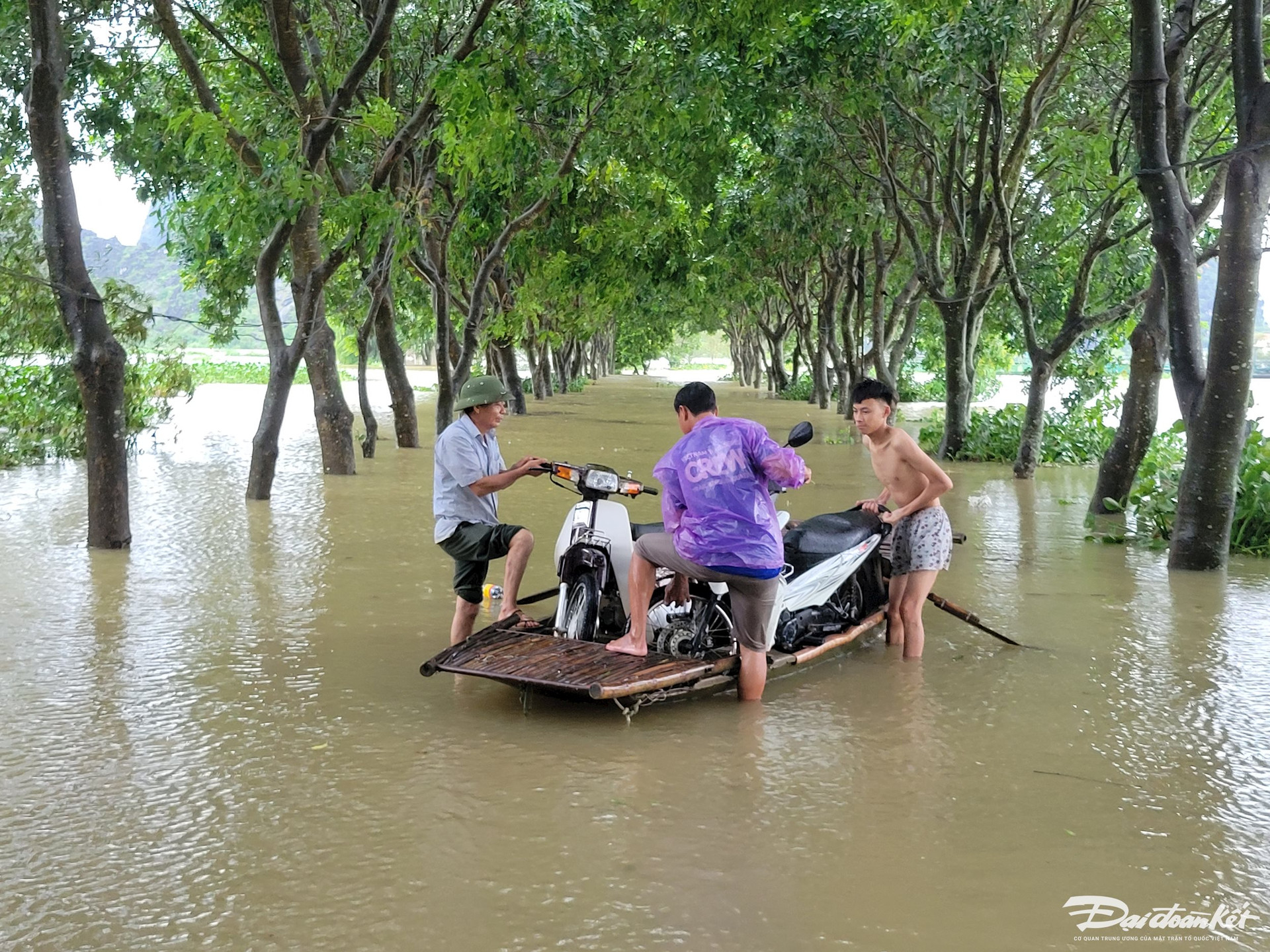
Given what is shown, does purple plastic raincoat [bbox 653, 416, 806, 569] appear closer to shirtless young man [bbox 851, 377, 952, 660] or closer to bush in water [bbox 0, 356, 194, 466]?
shirtless young man [bbox 851, 377, 952, 660]

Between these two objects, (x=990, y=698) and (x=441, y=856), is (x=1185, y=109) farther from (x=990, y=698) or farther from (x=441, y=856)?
(x=441, y=856)

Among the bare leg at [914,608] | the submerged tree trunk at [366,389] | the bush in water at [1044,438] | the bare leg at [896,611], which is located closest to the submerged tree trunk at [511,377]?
the submerged tree trunk at [366,389]

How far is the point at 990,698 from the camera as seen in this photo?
6.11m

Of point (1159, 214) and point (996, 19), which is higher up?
point (996, 19)

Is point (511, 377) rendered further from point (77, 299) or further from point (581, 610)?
point (581, 610)

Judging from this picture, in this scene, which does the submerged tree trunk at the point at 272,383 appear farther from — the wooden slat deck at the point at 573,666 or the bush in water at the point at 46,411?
the wooden slat deck at the point at 573,666

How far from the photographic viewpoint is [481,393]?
645 centimetres

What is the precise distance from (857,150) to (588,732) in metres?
15.9

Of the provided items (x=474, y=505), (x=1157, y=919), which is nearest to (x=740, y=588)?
(x=474, y=505)

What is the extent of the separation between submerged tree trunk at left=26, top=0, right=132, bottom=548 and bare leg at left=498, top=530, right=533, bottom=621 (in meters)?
5.02

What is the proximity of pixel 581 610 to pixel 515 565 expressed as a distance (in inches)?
22.5

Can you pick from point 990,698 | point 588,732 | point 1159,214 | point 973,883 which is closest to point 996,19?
point 1159,214

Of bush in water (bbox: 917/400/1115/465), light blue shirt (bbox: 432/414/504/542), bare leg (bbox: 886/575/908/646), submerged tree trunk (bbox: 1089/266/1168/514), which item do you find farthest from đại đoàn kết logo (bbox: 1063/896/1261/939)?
bush in water (bbox: 917/400/1115/465)

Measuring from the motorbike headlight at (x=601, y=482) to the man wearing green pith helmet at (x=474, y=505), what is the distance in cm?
37
